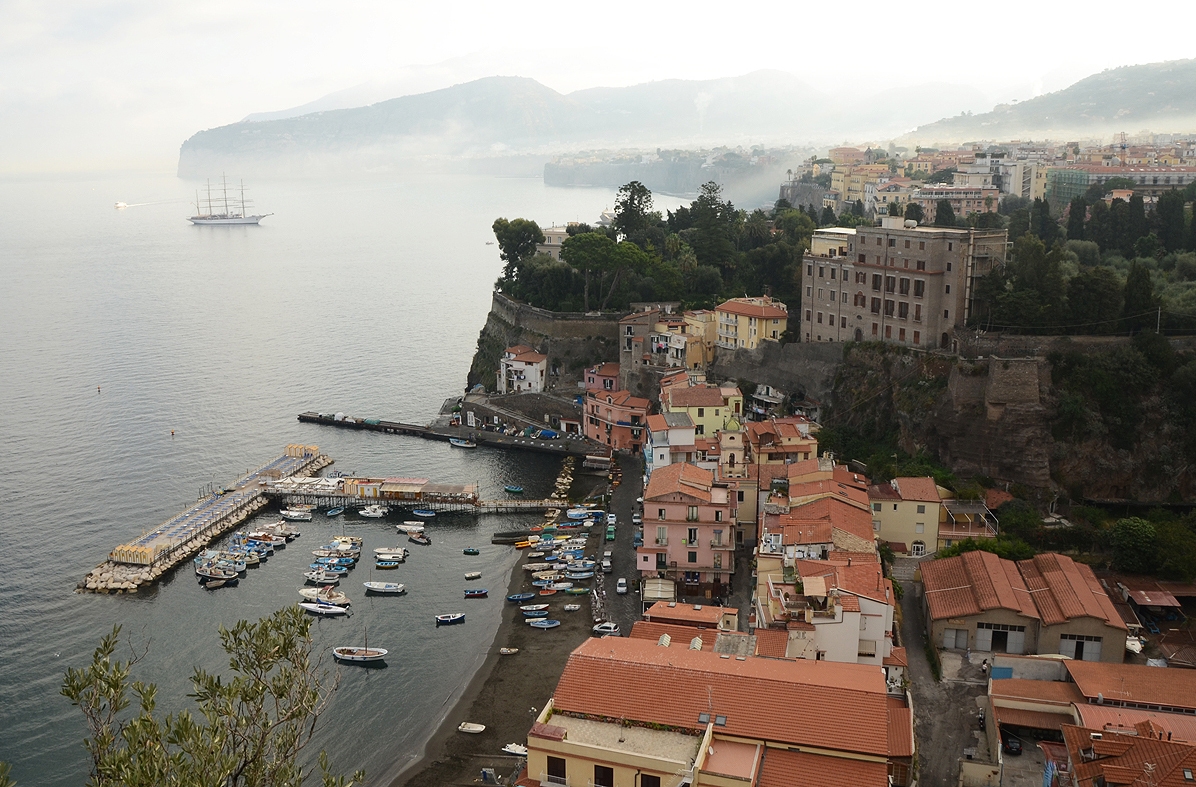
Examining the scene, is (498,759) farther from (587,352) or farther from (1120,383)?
(587,352)

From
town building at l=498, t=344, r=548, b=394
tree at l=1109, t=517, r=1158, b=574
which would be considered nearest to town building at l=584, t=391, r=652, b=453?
town building at l=498, t=344, r=548, b=394

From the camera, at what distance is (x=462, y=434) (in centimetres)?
4850

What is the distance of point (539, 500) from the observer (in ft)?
129

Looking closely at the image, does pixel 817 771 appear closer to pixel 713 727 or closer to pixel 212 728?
pixel 713 727

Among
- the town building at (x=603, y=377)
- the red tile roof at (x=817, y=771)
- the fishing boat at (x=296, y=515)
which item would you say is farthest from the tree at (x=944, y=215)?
the red tile roof at (x=817, y=771)

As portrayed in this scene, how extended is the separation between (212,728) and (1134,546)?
24439 mm

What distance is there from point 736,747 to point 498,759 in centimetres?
769

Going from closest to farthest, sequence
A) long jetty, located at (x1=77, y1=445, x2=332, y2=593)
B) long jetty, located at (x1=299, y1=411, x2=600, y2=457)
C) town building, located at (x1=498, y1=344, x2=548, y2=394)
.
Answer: long jetty, located at (x1=77, y1=445, x2=332, y2=593)
long jetty, located at (x1=299, y1=411, x2=600, y2=457)
town building, located at (x1=498, y1=344, x2=548, y2=394)

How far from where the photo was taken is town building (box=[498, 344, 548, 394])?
5097cm

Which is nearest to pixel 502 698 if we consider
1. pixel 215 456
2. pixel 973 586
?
pixel 973 586

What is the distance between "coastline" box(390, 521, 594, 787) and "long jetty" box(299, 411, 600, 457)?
14.8 m

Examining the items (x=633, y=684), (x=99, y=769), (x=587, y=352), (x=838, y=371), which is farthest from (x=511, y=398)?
(x=99, y=769)

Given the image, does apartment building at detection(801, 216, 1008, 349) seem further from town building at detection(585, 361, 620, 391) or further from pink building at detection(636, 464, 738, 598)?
pink building at detection(636, 464, 738, 598)

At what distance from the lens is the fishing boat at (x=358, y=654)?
27.6m
